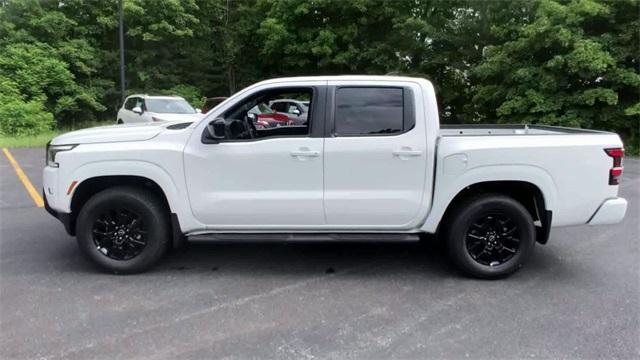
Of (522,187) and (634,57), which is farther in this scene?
(634,57)

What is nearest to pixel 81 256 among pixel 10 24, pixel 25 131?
pixel 25 131

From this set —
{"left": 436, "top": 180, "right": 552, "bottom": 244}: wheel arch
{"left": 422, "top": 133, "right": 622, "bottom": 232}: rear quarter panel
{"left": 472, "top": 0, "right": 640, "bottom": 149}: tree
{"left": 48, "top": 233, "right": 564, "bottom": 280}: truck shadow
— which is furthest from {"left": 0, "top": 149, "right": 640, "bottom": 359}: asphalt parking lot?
{"left": 472, "top": 0, "right": 640, "bottom": 149}: tree

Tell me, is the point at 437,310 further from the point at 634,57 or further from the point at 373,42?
the point at 373,42

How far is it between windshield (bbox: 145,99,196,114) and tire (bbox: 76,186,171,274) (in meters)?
12.0

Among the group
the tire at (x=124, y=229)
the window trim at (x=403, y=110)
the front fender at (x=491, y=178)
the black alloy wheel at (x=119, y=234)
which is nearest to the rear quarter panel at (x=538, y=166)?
the front fender at (x=491, y=178)

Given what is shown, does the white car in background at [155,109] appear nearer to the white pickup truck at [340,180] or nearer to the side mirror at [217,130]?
the white pickup truck at [340,180]

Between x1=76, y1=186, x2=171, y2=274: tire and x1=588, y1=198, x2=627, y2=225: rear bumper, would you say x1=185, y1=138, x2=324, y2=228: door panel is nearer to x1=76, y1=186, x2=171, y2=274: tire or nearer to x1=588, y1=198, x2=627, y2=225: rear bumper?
x1=76, y1=186, x2=171, y2=274: tire

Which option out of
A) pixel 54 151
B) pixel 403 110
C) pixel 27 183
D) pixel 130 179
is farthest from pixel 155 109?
pixel 403 110

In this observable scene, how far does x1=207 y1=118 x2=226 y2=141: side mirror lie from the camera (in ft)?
15.4

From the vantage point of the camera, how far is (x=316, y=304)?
14.0 feet

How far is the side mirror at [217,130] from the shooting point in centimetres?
471

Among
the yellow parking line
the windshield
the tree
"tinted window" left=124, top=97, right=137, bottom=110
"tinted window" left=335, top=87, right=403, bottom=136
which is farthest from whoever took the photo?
"tinted window" left=124, top=97, right=137, bottom=110

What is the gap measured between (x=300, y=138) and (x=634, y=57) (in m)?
13.6

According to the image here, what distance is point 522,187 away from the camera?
4.94 meters
